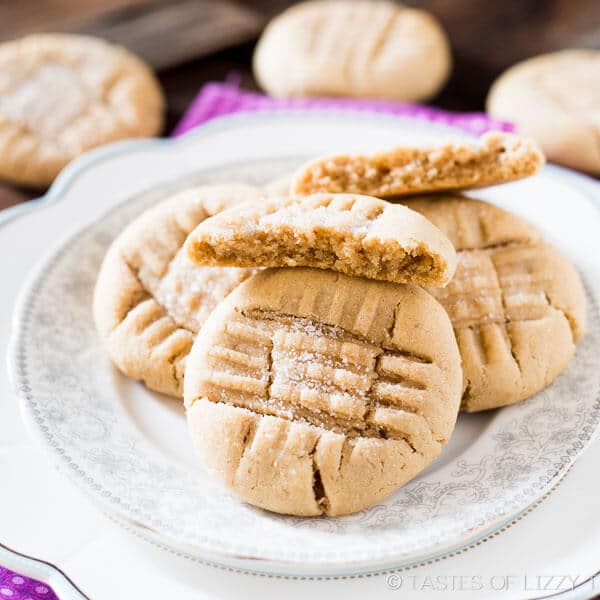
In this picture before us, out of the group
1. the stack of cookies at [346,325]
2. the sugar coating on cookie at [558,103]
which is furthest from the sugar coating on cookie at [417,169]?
the sugar coating on cookie at [558,103]

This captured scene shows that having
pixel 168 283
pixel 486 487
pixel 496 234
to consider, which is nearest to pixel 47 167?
pixel 168 283

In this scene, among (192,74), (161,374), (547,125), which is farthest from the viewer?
(192,74)

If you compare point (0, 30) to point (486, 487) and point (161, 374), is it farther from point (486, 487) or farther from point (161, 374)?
point (486, 487)

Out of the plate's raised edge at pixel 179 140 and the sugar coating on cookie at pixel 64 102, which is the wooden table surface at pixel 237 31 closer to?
the sugar coating on cookie at pixel 64 102

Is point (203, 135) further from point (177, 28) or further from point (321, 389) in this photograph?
point (321, 389)

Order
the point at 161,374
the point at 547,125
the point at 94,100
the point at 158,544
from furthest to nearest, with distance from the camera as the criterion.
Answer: the point at 94,100 < the point at 547,125 < the point at 161,374 < the point at 158,544

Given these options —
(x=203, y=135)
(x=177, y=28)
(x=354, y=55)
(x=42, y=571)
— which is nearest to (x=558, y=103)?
(x=354, y=55)
